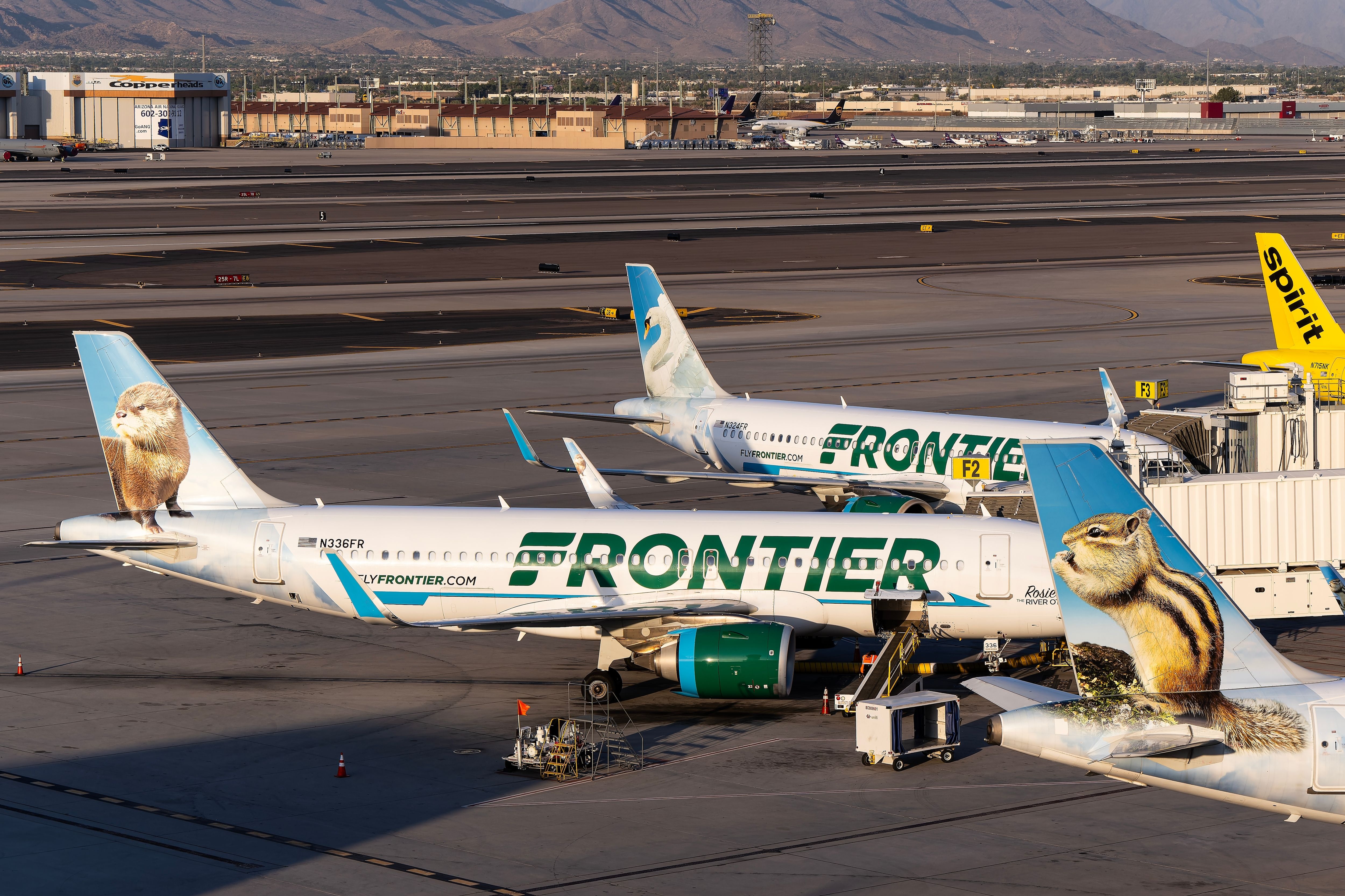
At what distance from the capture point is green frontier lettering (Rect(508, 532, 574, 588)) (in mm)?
34844

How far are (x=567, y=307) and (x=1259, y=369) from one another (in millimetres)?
58192

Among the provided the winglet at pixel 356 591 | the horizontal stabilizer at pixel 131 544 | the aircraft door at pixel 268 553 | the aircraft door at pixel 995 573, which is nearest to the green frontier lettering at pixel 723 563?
the aircraft door at pixel 995 573

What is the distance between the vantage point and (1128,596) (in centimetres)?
1966

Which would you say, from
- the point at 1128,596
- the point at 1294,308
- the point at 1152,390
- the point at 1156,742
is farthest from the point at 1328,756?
the point at 1294,308

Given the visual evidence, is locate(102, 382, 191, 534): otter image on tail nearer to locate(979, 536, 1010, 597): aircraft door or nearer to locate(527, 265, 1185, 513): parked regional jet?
locate(527, 265, 1185, 513): parked regional jet

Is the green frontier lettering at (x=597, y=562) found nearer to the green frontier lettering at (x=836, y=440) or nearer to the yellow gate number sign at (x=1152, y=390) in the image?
the green frontier lettering at (x=836, y=440)

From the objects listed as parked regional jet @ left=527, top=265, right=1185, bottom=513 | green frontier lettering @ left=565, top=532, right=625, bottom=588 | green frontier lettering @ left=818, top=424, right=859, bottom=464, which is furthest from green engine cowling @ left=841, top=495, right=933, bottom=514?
green frontier lettering @ left=565, top=532, right=625, bottom=588

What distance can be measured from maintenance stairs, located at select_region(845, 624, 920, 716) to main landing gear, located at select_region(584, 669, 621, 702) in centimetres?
467

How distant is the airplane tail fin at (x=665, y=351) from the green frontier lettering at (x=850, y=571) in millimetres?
20676

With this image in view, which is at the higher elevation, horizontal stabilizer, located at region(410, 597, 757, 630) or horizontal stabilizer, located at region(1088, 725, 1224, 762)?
horizontal stabilizer, located at region(410, 597, 757, 630)

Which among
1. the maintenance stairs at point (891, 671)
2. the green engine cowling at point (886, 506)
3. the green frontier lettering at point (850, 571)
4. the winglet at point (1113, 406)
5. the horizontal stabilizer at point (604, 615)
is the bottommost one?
the maintenance stairs at point (891, 671)

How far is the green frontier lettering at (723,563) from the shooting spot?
34312mm

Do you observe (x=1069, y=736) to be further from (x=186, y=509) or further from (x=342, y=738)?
A: (x=186, y=509)

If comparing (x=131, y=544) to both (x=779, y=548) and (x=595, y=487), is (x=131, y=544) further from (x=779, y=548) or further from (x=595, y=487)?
(x=779, y=548)
